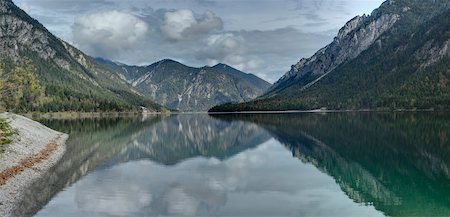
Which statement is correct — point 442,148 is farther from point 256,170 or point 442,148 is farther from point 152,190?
point 152,190

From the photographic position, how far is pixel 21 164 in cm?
4972

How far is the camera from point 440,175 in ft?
145

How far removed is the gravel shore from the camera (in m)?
35.4

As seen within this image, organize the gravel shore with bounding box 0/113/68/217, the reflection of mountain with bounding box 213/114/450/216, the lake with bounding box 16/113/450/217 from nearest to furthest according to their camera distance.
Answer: the lake with bounding box 16/113/450/217 → the reflection of mountain with bounding box 213/114/450/216 → the gravel shore with bounding box 0/113/68/217

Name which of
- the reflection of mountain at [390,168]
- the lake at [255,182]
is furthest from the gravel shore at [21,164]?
the reflection of mountain at [390,168]

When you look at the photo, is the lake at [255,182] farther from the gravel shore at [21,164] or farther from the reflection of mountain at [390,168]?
the gravel shore at [21,164]

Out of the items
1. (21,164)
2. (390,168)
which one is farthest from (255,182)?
(21,164)

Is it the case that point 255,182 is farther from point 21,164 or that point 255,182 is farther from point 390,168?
point 21,164

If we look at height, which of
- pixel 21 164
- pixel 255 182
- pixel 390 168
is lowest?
pixel 255 182

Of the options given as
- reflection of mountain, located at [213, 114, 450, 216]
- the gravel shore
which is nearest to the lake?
reflection of mountain, located at [213, 114, 450, 216]

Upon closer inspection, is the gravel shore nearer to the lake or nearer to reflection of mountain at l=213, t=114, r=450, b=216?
the lake

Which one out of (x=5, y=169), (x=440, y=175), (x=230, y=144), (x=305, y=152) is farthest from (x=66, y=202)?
(x=230, y=144)

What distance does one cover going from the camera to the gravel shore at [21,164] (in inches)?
1393

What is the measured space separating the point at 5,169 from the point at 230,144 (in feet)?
161
